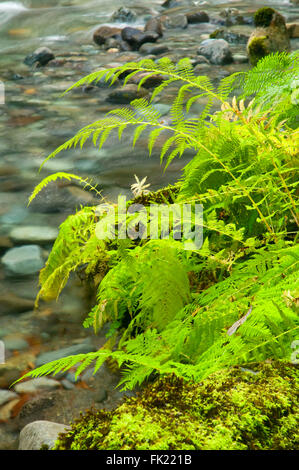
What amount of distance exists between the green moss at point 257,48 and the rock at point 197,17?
395 centimetres

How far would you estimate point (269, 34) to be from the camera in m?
7.65

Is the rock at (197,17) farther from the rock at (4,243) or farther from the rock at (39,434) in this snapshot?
the rock at (39,434)

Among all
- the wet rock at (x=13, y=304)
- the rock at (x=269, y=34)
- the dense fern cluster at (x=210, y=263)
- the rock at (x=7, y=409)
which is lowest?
the wet rock at (x=13, y=304)

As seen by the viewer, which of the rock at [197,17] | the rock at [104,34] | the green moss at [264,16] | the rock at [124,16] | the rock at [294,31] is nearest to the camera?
the green moss at [264,16]

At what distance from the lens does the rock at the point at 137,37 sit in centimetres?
958

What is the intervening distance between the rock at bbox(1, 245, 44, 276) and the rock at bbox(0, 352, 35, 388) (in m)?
0.89

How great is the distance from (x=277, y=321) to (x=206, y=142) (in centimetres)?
137

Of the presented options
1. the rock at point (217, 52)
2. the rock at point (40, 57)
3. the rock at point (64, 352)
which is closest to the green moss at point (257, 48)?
the rock at point (217, 52)

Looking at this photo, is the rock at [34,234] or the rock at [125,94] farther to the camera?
the rock at [125,94]

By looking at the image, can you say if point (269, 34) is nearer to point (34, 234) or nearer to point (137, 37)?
point (137, 37)

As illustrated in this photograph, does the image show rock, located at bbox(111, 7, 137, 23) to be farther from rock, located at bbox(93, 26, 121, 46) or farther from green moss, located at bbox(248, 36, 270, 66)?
green moss, located at bbox(248, 36, 270, 66)

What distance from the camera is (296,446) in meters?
1.11

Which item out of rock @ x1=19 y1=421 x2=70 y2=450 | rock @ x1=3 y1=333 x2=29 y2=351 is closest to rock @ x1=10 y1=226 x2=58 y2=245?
rock @ x1=3 y1=333 x2=29 y2=351

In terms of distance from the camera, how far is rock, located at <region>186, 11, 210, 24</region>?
1134 cm
